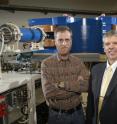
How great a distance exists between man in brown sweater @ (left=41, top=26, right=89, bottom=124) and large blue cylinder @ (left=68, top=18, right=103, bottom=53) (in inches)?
32.4

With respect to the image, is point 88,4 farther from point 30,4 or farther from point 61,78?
point 61,78

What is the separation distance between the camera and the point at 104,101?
6.28 feet

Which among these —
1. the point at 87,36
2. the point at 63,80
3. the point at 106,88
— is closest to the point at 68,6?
the point at 87,36

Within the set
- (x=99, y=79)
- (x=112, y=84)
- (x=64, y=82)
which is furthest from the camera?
(x=64, y=82)

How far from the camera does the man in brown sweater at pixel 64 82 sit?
2.23 metres

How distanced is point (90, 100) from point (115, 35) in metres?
0.58

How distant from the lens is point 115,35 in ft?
6.44

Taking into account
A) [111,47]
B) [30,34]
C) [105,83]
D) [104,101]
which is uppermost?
[30,34]

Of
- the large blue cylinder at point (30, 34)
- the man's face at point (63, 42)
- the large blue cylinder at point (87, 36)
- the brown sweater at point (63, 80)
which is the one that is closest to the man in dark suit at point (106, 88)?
the brown sweater at point (63, 80)

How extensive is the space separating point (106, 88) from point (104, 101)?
101 millimetres

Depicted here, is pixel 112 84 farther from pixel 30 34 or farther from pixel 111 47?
pixel 30 34

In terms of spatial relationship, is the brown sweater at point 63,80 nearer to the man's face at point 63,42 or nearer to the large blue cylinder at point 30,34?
the man's face at point 63,42

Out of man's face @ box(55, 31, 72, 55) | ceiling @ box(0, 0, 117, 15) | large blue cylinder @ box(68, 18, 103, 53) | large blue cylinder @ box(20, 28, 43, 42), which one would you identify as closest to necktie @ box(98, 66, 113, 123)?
man's face @ box(55, 31, 72, 55)

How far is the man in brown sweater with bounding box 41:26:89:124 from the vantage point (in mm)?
2227
